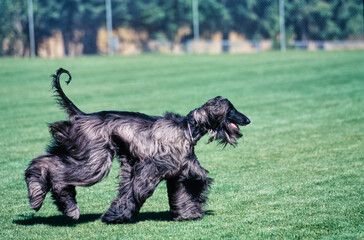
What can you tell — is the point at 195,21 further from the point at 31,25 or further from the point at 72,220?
the point at 72,220

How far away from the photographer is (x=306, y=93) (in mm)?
14477

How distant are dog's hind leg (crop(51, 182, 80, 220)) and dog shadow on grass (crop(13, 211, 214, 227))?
0.11 m

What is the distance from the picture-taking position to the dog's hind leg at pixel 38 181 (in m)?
5.27

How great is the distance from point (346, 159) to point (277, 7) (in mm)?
16254

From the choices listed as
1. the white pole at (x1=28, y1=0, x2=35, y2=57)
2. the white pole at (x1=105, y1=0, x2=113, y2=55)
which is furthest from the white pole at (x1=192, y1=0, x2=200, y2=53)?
the white pole at (x1=28, y1=0, x2=35, y2=57)

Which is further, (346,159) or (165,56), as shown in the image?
(165,56)

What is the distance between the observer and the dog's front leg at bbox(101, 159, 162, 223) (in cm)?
514

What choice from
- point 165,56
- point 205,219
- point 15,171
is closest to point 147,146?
point 205,219

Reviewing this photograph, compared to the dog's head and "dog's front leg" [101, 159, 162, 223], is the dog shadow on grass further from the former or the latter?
the dog's head

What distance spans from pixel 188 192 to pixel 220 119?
2.37 feet

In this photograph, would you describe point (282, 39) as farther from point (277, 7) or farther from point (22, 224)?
point (22, 224)

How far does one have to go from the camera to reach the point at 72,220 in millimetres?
5527

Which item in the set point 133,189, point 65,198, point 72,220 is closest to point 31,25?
point 72,220

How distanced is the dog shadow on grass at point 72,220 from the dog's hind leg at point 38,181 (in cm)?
26
